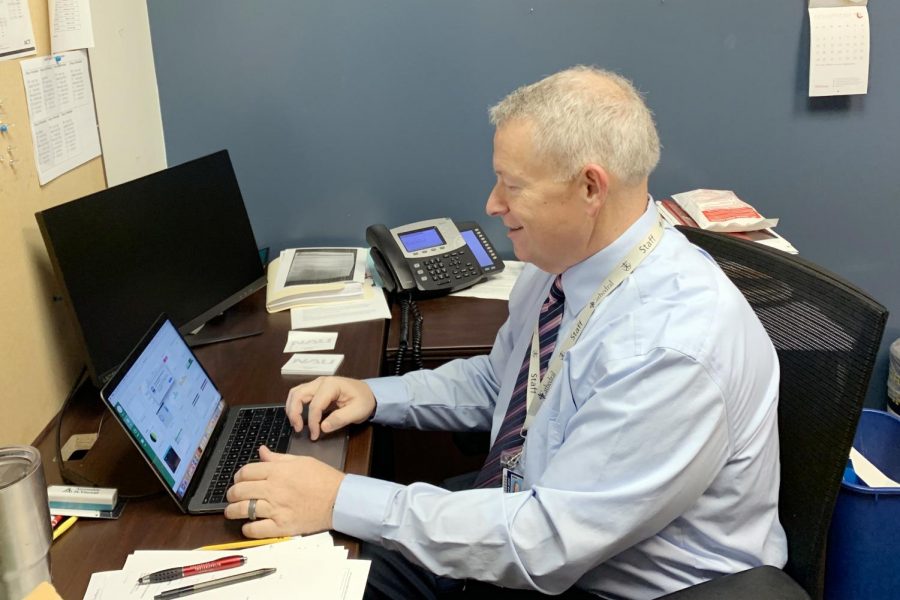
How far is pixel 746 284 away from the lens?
47.9 inches

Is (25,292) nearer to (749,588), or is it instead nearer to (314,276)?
(314,276)

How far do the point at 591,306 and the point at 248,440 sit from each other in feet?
A: 1.95

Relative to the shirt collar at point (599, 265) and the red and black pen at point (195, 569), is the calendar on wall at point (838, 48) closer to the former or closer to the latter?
the shirt collar at point (599, 265)

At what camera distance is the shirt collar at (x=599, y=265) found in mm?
1112

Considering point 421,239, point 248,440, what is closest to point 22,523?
point 248,440

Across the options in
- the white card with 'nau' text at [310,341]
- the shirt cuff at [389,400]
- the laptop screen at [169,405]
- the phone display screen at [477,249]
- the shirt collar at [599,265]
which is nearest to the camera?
the laptop screen at [169,405]

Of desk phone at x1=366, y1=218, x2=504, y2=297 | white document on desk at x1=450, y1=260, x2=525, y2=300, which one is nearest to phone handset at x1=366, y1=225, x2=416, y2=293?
desk phone at x1=366, y1=218, x2=504, y2=297

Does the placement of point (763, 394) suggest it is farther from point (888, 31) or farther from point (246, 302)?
point (888, 31)

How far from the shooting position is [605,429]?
96cm

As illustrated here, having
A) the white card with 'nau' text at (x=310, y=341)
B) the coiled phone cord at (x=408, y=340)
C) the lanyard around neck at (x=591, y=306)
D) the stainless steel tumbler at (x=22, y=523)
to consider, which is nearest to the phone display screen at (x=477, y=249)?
the coiled phone cord at (x=408, y=340)

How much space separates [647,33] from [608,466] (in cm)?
141

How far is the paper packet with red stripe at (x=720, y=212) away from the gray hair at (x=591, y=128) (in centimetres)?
86

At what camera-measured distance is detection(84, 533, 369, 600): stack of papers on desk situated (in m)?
0.90

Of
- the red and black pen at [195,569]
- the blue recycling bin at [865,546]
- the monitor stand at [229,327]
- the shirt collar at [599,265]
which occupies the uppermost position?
the shirt collar at [599,265]
